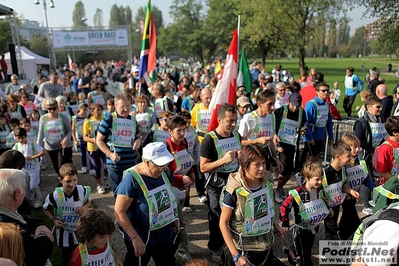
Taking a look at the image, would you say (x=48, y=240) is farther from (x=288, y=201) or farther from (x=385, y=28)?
(x=385, y=28)

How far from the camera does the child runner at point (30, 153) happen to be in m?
5.82

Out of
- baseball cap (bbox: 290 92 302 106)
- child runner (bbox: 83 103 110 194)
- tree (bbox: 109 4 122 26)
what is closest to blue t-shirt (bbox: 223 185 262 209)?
baseball cap (bbox: 290 92 302 106)

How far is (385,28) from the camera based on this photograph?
15.1 metres

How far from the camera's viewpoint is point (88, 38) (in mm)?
34938

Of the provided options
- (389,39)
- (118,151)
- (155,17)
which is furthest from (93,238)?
(155,17)

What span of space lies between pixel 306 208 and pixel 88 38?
35.0 m

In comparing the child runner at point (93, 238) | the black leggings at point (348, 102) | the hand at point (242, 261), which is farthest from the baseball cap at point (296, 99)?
the black leggings at point (348, 102)

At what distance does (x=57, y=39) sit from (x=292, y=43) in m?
23.2

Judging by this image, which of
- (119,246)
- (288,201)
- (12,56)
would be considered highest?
(12,56)

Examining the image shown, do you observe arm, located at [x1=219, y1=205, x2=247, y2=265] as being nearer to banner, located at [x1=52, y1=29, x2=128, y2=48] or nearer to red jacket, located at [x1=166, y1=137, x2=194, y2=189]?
red jacket, located at [x1=166, y1=137, x2=194, y2=189]

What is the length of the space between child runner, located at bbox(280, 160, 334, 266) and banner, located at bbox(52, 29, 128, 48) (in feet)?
109

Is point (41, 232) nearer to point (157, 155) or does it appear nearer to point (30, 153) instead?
point (157, 155)

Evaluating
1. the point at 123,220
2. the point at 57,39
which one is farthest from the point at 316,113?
the point at 57,39

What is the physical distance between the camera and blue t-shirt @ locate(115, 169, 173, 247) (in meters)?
3.02
